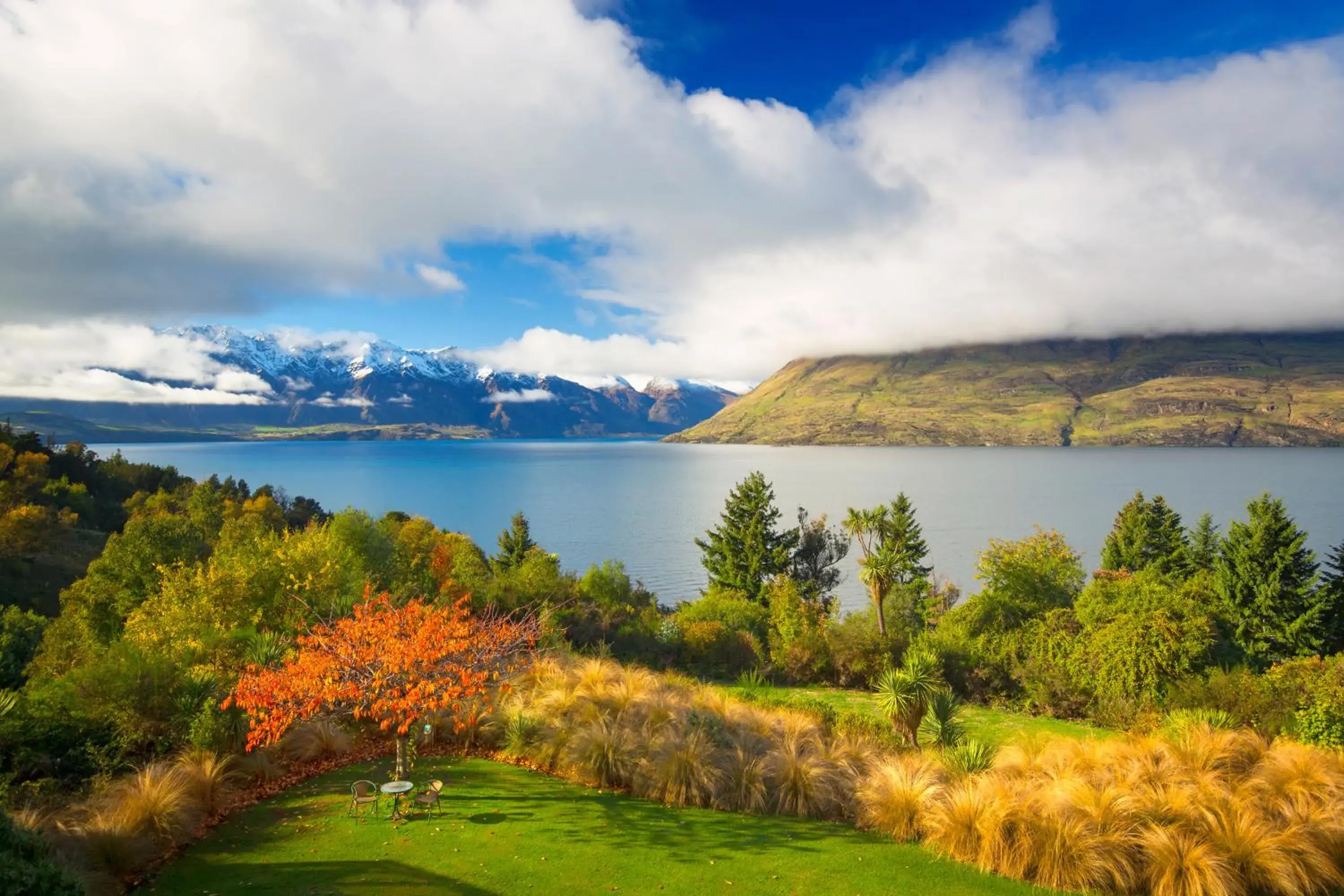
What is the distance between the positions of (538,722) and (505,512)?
11423cm

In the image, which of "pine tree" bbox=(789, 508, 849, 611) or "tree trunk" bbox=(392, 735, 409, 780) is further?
"pine tree" bbox=(789, 508, 849, 611)

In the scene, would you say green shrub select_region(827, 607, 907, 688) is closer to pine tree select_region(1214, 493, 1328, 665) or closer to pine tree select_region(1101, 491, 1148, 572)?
pine tree select_region(1214, 493, 1328, 665)

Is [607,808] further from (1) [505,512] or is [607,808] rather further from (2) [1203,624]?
(1) [505,512]

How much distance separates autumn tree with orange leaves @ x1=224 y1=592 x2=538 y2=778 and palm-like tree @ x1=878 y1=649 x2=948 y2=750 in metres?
9.58

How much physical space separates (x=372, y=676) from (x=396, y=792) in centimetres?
294

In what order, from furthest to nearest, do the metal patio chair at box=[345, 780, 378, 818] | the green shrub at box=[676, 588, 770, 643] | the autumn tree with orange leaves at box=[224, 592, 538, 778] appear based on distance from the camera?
the green shrub at box=[676, 588, 770, 643]
the autumn tree with orange leaves at box=[224, 592, 538, 778]
the metal patio chair at box=[345, 780, 378, 818]

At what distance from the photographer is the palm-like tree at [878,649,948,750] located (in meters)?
17.0

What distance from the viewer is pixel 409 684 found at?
38.7ft

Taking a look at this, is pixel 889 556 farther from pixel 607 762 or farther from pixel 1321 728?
pixel 607 762

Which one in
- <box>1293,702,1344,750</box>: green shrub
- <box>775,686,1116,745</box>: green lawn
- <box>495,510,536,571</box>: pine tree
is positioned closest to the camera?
<box>1293,702,1344,750</box>: green shrub

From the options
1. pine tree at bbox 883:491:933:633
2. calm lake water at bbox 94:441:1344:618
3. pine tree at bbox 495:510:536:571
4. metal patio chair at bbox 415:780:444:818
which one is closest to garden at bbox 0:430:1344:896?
metal patio chair at bbox 415:780:444:818

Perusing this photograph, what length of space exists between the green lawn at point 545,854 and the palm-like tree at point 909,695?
21.8ft

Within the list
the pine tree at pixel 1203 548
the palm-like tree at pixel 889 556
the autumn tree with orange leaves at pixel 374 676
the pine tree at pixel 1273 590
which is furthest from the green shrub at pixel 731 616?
the pine tree at pixel 1203 548

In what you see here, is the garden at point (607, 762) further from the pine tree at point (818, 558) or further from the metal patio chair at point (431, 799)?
the pine tree at point (818, 558)
